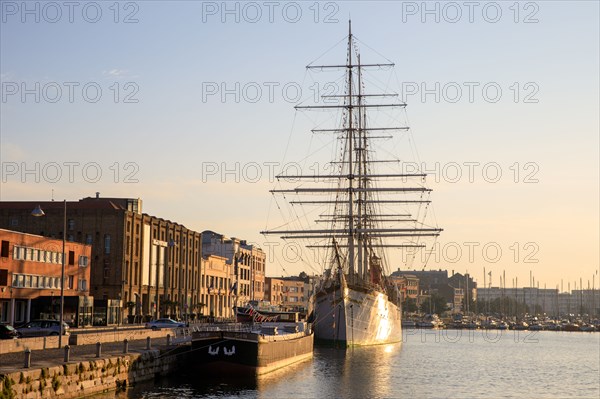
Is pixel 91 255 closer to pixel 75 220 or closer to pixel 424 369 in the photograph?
pixel 75 220

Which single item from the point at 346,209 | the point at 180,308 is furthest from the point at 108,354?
the point at 180,308

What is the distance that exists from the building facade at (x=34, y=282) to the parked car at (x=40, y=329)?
1553 cm

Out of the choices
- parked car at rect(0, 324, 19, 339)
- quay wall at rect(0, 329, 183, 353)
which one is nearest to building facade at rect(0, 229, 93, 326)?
quay wall at rect(0, 329, 183, 353)

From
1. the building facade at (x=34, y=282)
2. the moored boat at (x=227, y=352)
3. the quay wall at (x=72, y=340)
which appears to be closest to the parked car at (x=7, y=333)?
the quay wall at (x=72, y=340)

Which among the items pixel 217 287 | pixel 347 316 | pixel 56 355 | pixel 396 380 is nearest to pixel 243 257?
pixel 217 287

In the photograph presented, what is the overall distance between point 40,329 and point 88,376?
22.8 m

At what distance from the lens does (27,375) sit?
31547 millimetres

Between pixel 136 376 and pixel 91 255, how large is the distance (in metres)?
59.0

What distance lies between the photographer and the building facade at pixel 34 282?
74375 mm

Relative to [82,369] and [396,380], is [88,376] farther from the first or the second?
[396,380]

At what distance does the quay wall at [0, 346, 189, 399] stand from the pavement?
677mm

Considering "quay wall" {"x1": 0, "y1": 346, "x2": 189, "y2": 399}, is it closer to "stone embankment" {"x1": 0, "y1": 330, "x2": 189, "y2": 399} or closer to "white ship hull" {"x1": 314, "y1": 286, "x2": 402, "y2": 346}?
"stone embankment" {"x1": 0, "y1": 330, "x2": 189, "y2": 399}

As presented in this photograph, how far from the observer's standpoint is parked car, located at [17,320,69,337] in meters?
57.4

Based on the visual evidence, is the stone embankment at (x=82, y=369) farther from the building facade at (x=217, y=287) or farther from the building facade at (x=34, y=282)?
the building facade at (x=217, y=287)
